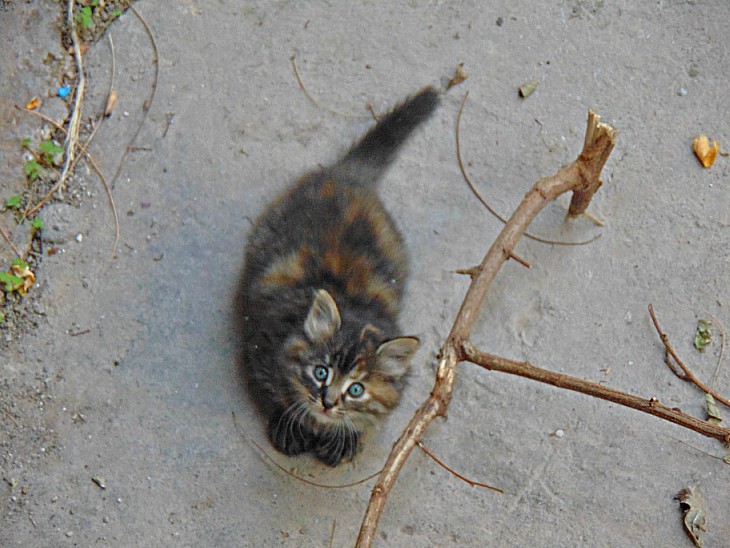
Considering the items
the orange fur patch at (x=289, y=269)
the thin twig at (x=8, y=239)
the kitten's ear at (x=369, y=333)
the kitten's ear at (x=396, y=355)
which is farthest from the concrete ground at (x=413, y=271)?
the kitten's ear at (x=369, y=333)

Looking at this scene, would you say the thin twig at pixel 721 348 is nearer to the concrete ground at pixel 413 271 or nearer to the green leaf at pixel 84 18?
the concrete ground at pixel 413 271

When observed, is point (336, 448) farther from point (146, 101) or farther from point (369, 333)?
point (146, 101)

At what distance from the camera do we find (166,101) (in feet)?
11.4

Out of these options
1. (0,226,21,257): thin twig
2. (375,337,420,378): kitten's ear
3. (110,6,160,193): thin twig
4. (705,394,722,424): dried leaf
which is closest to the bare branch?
(375,337,420,378): kitten's ear

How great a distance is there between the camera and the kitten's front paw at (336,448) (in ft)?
9.94

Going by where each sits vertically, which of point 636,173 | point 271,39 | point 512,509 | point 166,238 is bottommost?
point 512,509

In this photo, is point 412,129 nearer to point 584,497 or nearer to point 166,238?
point 166,238

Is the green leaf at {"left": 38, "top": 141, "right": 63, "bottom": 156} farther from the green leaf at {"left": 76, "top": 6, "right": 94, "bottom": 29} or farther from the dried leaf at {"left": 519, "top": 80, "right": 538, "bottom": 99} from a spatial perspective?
the dried leaf at {"left": 519, "top": 80, "right": 538, "bottom": 99}

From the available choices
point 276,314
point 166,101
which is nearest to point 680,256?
point 276,314

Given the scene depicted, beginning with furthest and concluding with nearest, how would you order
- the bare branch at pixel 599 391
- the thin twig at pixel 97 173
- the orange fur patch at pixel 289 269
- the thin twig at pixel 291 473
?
the thin twig at pixel 97 173 → the thin twig at pixel 291 473 → the orange fur patch at pixel 289 269 → the bare branch at pixel 599 391

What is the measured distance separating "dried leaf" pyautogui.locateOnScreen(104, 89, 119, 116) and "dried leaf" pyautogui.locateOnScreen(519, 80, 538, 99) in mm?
1823

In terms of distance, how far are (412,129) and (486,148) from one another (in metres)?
0.37

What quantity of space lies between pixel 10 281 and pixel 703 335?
9.36ft

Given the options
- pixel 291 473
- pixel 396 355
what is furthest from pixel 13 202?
pixel 396 355
